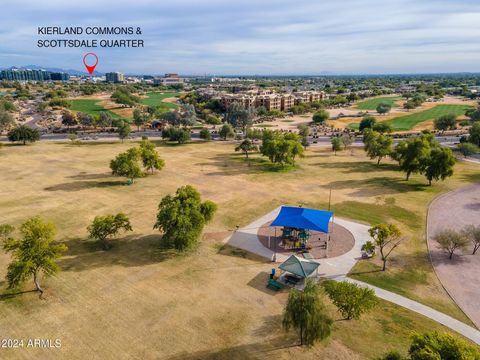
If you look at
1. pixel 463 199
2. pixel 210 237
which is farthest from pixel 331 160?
pixel 210 237

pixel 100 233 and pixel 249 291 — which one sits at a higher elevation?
pixel 100 233

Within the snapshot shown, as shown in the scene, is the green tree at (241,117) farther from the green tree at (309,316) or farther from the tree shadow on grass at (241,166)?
the green tree at (309,316)

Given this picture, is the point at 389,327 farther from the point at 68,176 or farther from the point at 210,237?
the point at 68,176

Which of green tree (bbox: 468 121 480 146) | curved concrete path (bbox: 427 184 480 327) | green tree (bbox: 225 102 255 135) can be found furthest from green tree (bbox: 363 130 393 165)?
green tree (bbox: 225 102 255 135)

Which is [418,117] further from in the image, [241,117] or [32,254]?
[32,254]

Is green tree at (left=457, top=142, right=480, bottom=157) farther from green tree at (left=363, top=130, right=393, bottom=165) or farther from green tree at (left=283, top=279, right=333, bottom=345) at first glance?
green tree at (left=283, top=279, right=333, bottom=345)
